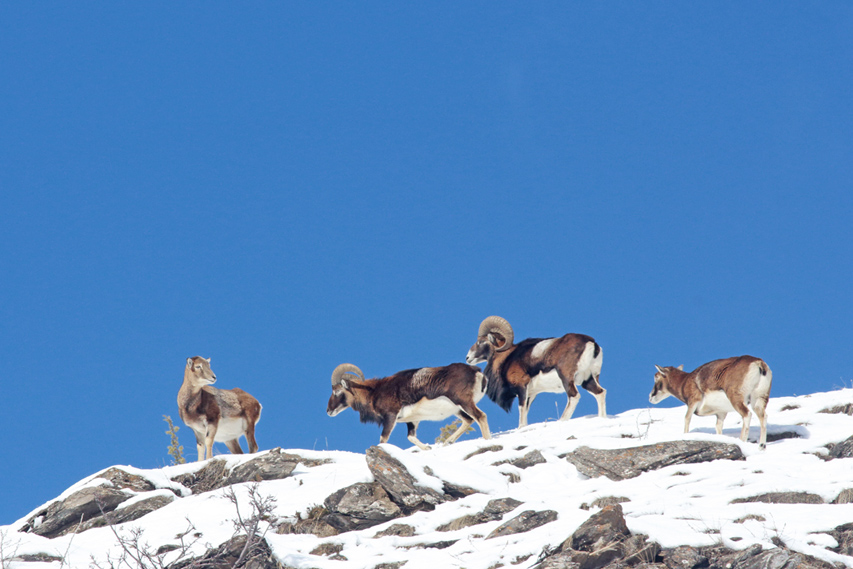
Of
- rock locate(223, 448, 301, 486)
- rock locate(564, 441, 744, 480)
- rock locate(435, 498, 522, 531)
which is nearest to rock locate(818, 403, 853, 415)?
rock locate(564, 441, 744, 480)

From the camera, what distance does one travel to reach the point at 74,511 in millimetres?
12633

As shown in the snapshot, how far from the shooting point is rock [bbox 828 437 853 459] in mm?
11664

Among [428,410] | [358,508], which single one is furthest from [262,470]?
[428,410]

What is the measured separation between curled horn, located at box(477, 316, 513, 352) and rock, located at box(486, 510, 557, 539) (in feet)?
32.9

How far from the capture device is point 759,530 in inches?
352

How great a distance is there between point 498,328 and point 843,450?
9.33 meters

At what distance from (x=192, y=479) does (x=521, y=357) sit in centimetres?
816

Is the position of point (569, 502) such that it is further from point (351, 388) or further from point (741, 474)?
point (351, 388)

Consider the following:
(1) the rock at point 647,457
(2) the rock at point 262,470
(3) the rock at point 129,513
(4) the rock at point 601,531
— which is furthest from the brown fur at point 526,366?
(4) the rock at point 601,531

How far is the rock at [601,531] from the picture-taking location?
8562mm

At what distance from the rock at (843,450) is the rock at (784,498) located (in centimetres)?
205

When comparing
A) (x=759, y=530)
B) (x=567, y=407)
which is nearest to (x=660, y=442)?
(x=759, y=530)

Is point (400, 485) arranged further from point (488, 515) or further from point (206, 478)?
point (206, 478)

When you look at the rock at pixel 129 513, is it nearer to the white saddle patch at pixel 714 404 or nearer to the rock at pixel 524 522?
the rock at pixel 524 522
